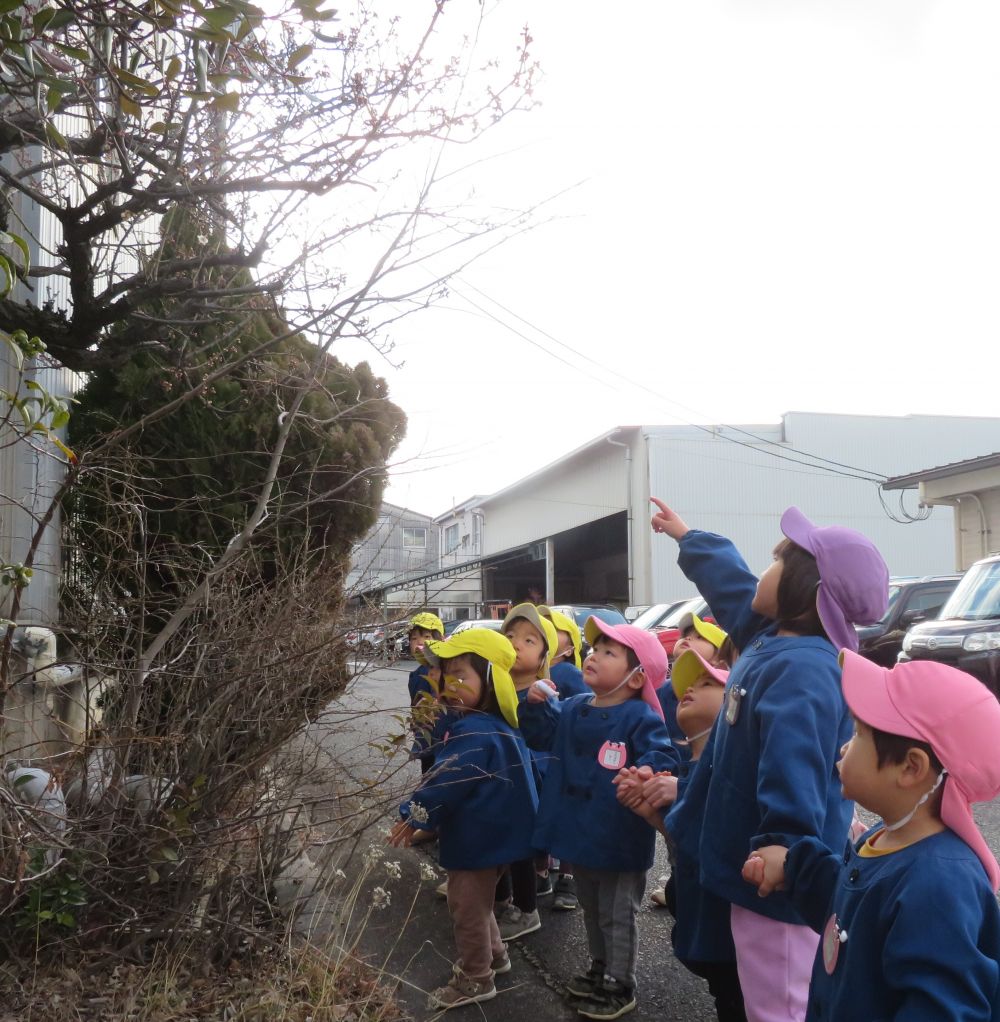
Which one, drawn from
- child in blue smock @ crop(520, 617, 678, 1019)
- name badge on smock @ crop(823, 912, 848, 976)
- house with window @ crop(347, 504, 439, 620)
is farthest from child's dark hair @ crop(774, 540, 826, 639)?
house with window @ crop(347, 504, 439, 620)

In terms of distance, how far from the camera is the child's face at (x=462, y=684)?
4078mm

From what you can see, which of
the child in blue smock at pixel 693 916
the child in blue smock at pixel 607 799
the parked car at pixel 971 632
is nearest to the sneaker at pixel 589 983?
the child in blue smock at pixel 607 799

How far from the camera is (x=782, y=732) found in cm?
251

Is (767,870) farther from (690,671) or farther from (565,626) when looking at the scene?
(565,626)

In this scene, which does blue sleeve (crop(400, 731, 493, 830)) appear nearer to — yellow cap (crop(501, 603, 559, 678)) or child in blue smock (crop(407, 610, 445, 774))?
child in blue smock (crop(407, 610, 445, 774))

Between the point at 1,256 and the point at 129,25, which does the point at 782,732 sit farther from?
the point at 129,25

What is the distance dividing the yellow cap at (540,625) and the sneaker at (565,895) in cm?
110

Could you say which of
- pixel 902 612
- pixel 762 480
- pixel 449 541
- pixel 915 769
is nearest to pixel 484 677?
pixel 915 769

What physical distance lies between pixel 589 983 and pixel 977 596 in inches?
323

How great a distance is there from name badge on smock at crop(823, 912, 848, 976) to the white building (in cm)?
2489

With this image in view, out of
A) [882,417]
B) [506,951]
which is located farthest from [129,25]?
[882,417]

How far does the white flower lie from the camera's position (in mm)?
3408

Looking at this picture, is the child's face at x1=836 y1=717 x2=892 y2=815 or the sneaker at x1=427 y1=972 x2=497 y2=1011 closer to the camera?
the child's face at x1=836 y1=717 x2=892 y2=815

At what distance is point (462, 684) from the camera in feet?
13.4
